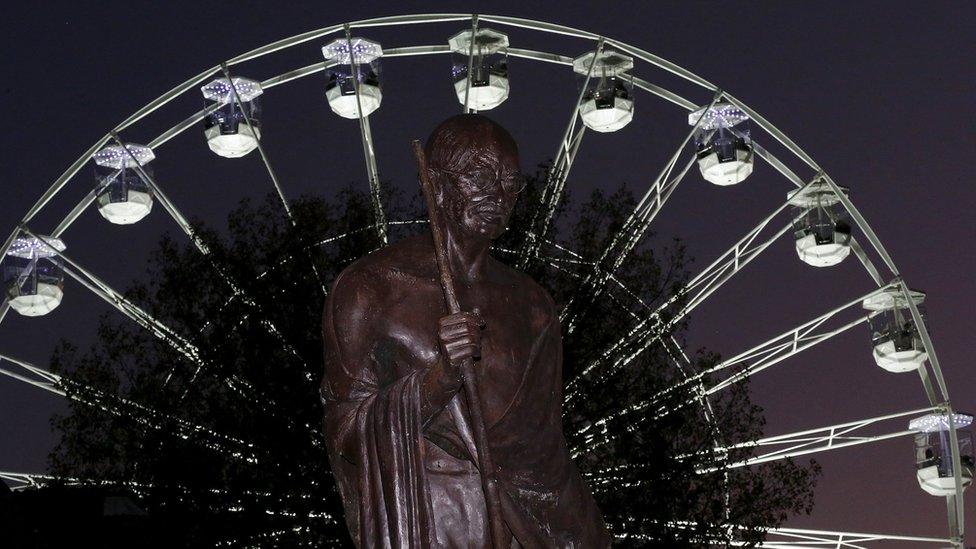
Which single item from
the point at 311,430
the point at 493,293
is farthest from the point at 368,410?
the point at 311,430

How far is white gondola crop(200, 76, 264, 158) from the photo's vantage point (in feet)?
65.6

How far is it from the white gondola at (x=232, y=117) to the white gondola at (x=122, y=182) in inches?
38.1

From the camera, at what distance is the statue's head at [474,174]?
5.12 meters

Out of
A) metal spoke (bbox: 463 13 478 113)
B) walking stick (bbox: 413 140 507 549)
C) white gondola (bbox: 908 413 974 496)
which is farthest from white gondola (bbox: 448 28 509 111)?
walking stick (bbox: 413 140 507 549)

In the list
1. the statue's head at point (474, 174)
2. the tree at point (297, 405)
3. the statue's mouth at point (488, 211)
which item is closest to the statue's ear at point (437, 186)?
the statue's head at point (474, 174)

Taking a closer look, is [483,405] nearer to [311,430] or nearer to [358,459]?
[358,459]

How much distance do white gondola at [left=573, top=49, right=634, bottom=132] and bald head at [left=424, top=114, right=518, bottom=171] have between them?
49.8ft

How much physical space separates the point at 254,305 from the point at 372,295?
49.1 ft

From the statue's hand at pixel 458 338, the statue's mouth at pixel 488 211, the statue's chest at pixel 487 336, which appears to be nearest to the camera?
the statue's hand at pixel 458 338

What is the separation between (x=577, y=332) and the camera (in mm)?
19438

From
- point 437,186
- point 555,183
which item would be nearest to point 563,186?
point 555,183

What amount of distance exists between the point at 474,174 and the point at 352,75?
15170 mm

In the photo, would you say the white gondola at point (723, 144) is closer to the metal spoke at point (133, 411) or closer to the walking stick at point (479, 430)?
the metal spoke at point (133, 411)

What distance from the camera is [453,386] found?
4770 millimetres
